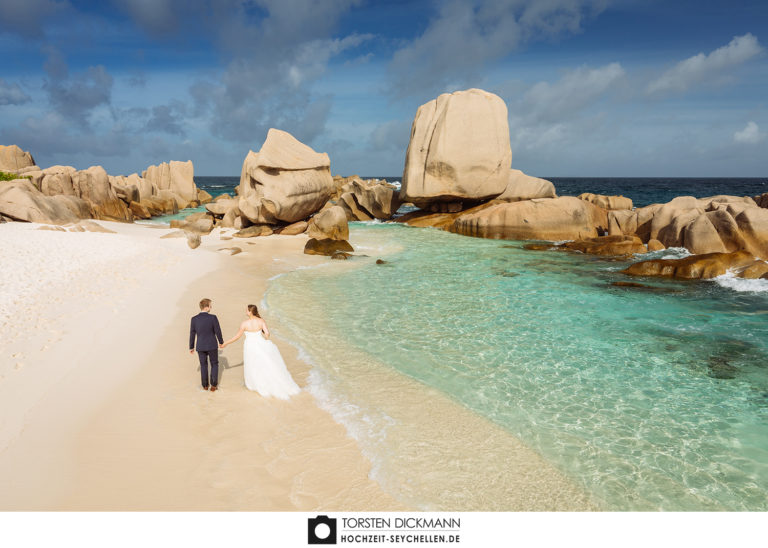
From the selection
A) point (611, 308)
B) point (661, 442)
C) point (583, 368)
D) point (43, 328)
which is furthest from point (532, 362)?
point (43, 328)

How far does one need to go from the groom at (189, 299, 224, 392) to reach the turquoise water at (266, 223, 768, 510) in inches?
78.2

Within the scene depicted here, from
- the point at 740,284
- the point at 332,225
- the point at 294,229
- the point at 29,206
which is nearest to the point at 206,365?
the point at 740,284

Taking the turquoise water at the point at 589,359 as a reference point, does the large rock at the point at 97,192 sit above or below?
above

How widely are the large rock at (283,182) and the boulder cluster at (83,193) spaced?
417 inches

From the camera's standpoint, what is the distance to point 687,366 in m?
9.48

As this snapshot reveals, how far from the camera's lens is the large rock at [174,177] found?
54562 mm

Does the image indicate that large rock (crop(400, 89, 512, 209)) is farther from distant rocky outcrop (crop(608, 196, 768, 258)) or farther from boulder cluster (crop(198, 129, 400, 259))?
distant rocky outcrop (crop(608, 196, 768, 258))

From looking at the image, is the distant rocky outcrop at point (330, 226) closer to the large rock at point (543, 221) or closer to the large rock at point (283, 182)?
the large rock at point (283, 182)

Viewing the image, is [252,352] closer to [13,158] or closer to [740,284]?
[740,284]

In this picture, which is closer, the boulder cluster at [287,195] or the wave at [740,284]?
the wave at [740,284]

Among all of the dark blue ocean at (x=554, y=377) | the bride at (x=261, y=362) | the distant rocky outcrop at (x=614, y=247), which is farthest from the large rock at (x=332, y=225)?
the bride at (x=261, y=362)

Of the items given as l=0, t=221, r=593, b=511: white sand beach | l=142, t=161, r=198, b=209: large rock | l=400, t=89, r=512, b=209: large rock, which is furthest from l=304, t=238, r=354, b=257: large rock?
l=142, t=161, r=198, b=209: large rock

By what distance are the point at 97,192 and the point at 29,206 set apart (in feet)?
28.0
